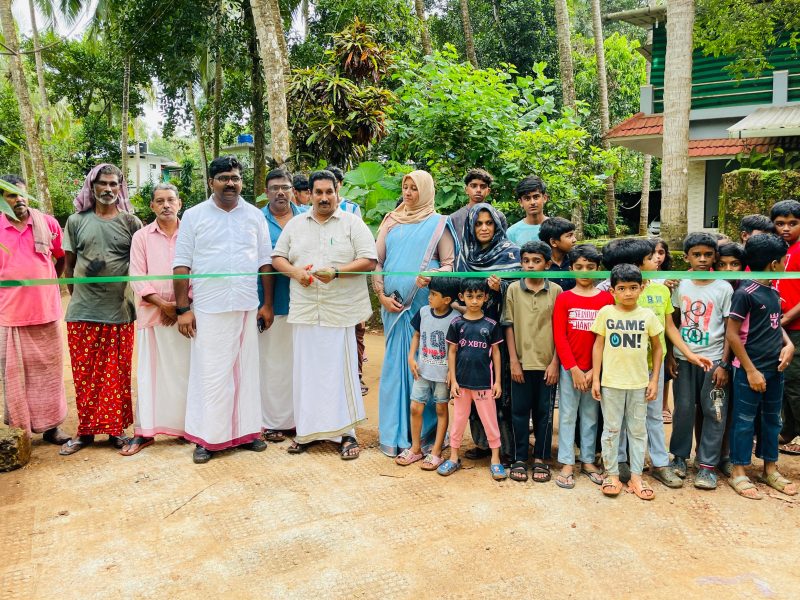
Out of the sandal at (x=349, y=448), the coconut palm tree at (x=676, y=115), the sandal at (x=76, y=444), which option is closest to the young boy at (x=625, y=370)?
the sandal at (x=349, y=448)

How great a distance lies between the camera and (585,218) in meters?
17.4

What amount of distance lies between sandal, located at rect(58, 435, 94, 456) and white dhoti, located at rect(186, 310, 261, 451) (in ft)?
2.58

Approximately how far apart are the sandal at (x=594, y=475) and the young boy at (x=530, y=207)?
5.13 feet

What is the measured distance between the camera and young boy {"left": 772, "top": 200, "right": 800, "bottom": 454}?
11.9 ft

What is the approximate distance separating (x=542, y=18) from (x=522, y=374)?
15.0 meters

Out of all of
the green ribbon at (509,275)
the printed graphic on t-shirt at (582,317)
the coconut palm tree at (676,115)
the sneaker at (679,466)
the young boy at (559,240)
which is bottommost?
the sneaker at (679,466)

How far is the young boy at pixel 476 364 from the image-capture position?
3.57 metres

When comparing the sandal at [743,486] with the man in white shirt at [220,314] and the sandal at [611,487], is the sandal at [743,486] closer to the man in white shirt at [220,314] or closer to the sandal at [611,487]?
the sandal at [611,487]

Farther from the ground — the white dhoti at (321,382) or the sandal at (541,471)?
the white dhoti at (321,382)

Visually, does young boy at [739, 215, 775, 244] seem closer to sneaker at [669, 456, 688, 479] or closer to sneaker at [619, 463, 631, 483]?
sneaker at [669, 456, 688, 479]

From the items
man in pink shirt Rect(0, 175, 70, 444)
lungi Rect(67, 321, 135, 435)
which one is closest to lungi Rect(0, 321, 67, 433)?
man in pink shirt Rect(0, 175, 70, 444)

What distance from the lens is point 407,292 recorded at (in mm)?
3996

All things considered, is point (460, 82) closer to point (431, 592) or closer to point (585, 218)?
point (431, 592)

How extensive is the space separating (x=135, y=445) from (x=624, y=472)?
10.3 ft
